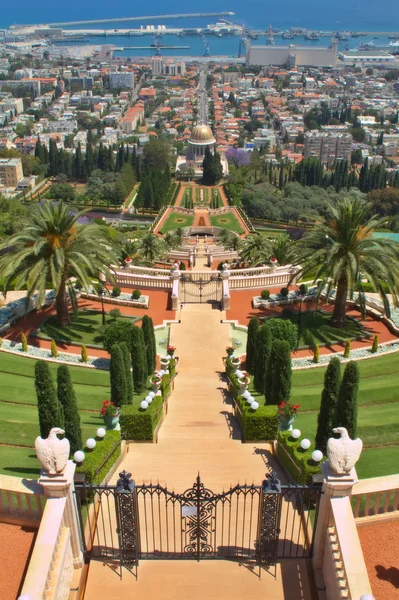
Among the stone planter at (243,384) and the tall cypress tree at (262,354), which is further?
the tall cypress tree at (262,354)

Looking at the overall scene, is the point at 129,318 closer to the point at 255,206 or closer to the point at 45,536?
the point at 45,536

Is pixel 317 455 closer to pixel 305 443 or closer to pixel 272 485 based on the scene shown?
pixel 305 443

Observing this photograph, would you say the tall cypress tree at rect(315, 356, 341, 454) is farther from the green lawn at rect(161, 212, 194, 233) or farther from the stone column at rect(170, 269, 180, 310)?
the green lawn at rect(161, 212, 194, 233)

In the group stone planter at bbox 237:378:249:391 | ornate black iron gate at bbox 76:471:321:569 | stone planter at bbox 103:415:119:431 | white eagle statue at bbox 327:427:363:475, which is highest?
white eagle statue at bbox 327:427:363:475

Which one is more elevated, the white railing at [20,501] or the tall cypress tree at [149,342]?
the white railing at [20,501]

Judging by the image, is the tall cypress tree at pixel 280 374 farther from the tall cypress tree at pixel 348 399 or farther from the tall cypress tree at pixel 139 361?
the tall cypress tree at pixel 139 361

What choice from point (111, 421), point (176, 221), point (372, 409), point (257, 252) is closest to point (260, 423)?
point (372, 409)

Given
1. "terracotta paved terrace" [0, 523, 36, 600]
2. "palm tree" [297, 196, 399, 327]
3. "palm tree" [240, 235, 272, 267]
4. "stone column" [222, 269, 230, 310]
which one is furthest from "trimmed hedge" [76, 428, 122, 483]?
"palm tree" [240, 235, 272, 267]

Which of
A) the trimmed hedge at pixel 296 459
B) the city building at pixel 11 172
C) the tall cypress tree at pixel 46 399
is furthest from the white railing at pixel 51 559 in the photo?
the city building at pixel 11 172
